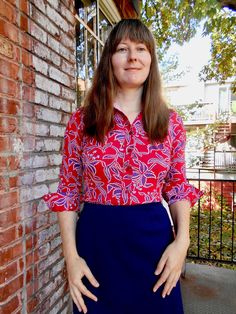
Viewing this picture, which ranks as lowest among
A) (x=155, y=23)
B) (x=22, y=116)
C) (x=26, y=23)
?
(x=22, y=116)

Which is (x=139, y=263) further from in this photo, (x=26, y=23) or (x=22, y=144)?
(x=26, y=23)

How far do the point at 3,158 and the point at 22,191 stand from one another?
21 centimetres

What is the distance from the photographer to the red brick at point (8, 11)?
117cm

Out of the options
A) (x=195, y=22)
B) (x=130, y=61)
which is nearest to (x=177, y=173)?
(x=130, y=61)

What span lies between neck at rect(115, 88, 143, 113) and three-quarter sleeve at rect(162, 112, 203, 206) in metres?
0.17

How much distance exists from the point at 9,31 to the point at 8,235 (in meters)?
0.86

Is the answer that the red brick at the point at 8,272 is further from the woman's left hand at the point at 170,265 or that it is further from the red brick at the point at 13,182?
the woman's left hand at the point at 170,265

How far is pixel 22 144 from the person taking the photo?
4.34 feet

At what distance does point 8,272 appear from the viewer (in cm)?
120

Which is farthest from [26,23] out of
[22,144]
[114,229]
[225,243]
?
[225,243]

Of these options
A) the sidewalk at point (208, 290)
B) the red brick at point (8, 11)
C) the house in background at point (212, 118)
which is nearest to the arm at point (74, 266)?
the red brick at point (8, 11)

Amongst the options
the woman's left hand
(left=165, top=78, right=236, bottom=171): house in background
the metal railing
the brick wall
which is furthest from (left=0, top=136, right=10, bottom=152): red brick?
(left=165, top=78, right=236, bottom=171): house in background

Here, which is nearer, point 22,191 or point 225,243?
point 22,191

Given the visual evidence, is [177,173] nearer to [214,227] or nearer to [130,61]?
[130,61]
